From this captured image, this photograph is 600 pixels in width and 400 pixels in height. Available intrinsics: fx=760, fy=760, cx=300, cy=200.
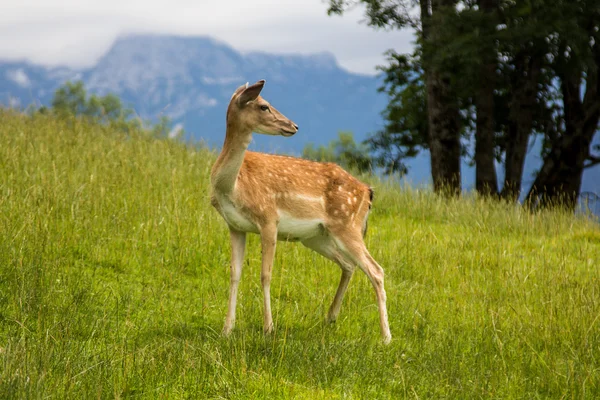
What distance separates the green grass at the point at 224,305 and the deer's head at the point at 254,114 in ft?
5.52

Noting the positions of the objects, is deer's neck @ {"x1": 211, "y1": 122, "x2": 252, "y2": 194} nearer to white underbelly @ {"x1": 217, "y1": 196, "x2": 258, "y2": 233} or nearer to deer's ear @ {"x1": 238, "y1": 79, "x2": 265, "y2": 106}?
white underbelly @ {"x1": 217, "y1": 196, "x2": 258, "y2": 233}

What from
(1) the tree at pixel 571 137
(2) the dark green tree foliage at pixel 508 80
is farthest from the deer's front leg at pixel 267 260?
(1) the tree at pixel 571 137

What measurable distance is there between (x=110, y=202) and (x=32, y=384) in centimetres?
491

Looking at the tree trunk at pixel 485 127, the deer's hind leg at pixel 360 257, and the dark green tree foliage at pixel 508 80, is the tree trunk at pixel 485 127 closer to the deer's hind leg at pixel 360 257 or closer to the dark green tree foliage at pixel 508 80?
the dark green tree foliage at pixel 508 80

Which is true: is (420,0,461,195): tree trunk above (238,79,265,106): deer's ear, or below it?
below

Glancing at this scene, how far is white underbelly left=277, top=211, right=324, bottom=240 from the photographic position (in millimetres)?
6730

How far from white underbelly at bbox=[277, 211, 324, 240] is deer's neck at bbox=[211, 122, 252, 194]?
610 mm

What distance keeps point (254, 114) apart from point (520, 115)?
11256 mm

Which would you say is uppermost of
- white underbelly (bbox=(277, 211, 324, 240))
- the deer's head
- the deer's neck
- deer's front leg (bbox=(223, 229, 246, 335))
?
the deer's head

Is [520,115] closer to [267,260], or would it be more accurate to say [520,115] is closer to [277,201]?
[277,201]

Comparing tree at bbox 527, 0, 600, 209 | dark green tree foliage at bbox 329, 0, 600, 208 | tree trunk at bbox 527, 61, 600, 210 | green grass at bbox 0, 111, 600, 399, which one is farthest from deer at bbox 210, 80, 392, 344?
tree trunk at bbox 527, 61, 600, 210

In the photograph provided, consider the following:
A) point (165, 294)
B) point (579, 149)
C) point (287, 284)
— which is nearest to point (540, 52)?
point (579, 149)

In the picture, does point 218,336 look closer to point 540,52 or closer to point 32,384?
point 32,384

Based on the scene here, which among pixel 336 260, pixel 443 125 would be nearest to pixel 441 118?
pixel 443 125
